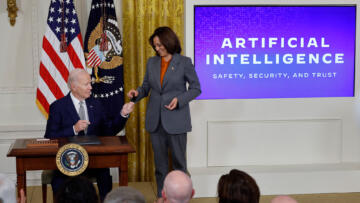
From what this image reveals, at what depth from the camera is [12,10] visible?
547 cm

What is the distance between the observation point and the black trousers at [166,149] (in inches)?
183

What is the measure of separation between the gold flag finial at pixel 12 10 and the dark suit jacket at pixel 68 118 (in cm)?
168

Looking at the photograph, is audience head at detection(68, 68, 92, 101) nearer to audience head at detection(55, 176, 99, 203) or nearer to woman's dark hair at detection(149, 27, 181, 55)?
woman's dark hair at detection(149, 27, 181, 55)

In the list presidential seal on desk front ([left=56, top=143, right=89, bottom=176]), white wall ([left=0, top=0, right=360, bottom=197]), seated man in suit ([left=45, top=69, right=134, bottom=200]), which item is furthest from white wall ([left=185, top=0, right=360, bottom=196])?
presidential seal on desk front ([left=56, top=143, right=89, bottom=176])

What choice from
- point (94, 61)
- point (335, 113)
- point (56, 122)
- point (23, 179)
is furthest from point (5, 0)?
point (335, 113)

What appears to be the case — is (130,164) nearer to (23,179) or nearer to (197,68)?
(197,68)

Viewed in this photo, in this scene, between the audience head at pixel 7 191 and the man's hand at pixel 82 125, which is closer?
the audience head at pixel 7 191

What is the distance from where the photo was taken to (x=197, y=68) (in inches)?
218

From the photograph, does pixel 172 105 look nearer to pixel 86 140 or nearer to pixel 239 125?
pixel 86 140

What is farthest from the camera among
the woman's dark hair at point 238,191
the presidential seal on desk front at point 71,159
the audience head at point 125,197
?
the presidential seal on desk front at point 71,159

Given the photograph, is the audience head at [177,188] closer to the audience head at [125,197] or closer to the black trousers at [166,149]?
the audience head at [125,197]

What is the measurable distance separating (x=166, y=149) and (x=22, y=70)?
1894 millimetres

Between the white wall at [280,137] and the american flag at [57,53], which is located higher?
Answer: the american flag at [57,53]

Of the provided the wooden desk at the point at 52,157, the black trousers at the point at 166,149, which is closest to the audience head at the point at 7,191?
the wooden desk at the point at 52,157
